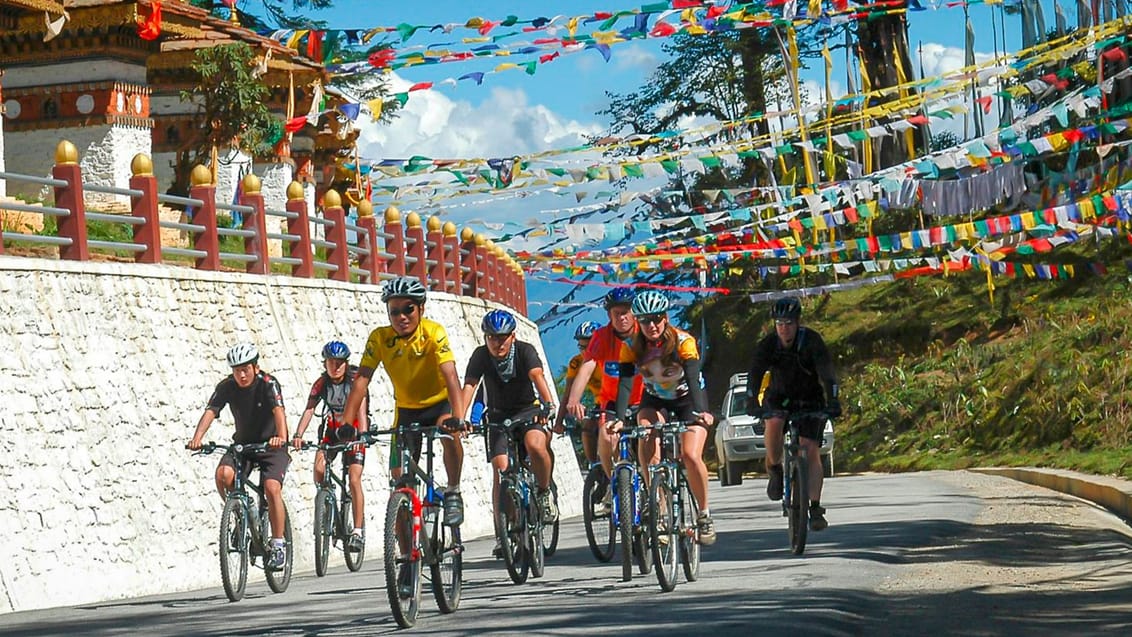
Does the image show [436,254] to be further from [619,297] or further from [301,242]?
[619,297]

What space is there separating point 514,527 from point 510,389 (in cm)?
118

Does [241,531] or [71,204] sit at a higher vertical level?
[71,204]

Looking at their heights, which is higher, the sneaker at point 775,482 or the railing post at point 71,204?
the railing post at point 71,204

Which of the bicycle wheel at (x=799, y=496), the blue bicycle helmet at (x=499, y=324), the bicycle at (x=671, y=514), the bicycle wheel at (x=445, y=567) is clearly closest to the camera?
the bicycle wheel at (x=445, y=567)

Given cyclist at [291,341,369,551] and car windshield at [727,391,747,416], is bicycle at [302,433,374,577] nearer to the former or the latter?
cyclist at [291,341,369,551]

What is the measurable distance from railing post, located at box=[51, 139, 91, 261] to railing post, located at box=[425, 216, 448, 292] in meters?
11.6

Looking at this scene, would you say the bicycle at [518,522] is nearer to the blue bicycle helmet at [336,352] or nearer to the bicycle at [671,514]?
the bicycle at [671,514]

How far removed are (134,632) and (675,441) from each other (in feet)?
11.8

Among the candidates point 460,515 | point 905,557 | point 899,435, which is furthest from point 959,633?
point 899,435

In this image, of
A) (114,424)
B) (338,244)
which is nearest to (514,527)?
(114,424)

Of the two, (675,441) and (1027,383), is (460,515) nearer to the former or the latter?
(675,441)

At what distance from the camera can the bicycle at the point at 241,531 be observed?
12727 mm

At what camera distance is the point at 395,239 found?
2748 cm

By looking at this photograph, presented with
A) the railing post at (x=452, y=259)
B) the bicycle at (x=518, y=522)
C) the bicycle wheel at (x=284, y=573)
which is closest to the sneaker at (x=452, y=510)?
the bicycle at (x=518, y=522)
